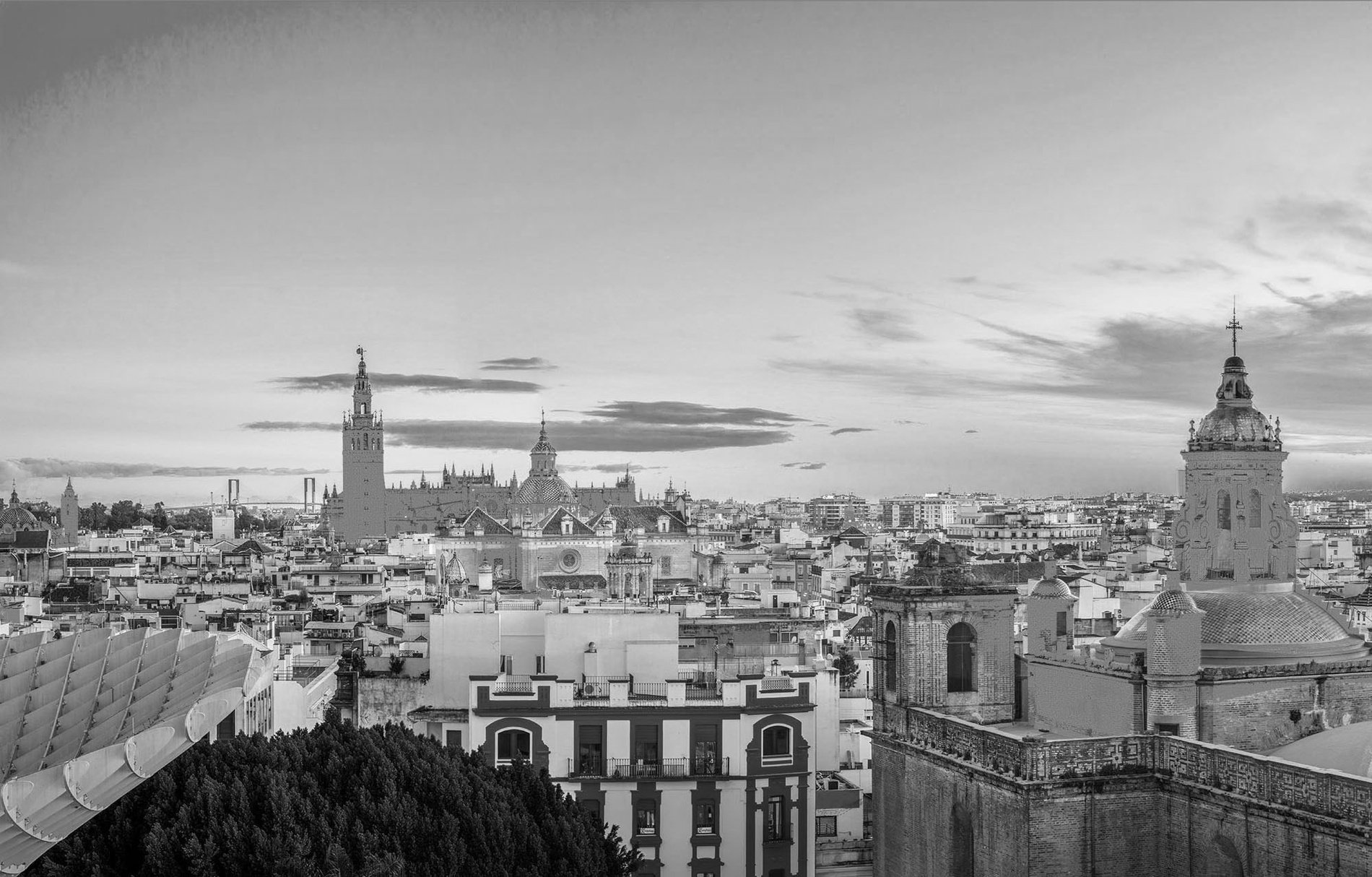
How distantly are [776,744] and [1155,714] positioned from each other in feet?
35.3

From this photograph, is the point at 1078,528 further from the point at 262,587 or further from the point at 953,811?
the point at 953,811

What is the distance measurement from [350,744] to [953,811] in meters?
8.25

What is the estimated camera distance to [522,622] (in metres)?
31.0

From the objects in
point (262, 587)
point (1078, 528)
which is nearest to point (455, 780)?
point (262, 587)

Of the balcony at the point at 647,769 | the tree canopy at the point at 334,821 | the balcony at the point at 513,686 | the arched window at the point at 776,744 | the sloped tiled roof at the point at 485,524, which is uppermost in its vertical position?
the sloped tiled roof at the point at 485,524

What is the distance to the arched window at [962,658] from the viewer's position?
19250mm

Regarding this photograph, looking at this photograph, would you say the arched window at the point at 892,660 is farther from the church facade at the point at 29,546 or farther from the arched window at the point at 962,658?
the church facade at the point at 29,546

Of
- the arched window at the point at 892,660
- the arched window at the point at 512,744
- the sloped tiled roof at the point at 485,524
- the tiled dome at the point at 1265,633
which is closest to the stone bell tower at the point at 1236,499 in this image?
the tiled dome at the point at 1265,633

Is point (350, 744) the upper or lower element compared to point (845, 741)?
upper

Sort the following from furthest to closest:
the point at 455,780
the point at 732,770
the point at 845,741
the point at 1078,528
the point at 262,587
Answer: the point at 1078,528 → the point at 262,587 → the point at 845,741 → the point at 732,770 → the point at 455,780

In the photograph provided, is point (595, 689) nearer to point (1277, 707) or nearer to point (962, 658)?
point (962, 658)

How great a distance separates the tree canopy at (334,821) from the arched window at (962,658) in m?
5.19

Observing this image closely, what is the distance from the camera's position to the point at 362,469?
140 meters

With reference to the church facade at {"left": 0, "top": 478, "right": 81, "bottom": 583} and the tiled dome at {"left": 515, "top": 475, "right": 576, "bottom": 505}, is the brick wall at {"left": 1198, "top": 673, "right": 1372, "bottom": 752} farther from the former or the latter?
the tiled dome at {"left": 515, "top": 475, "right": 576, "bottom": 505}
